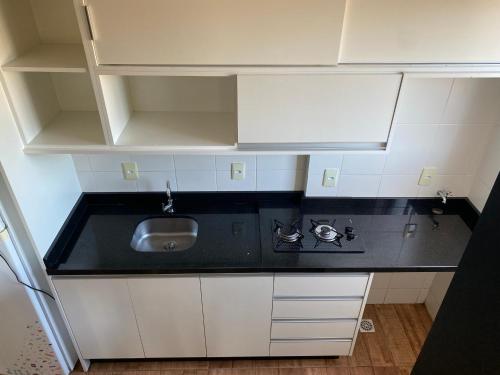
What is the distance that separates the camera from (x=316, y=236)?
77.0 inches

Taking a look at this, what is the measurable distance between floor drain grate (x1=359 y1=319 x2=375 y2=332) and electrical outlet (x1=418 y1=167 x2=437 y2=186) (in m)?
1.03

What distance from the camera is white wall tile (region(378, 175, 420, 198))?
6.95 ft

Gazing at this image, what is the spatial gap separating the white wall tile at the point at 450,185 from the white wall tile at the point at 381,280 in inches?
25.6

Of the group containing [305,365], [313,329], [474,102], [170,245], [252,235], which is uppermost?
[474,102]

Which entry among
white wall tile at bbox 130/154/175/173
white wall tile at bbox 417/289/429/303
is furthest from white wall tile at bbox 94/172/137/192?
white wall tile at bbox 417/289/429/303

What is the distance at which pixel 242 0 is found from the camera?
1.31 metres

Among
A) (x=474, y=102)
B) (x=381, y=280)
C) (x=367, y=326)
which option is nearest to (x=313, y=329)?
(x=367, y=326)

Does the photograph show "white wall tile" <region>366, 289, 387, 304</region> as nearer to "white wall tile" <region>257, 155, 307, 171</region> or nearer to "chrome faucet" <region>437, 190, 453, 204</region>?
"chrome faucet" <region>437, 190, 453, 204</region>

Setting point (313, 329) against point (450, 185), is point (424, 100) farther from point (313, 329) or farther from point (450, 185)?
point (313, 329)

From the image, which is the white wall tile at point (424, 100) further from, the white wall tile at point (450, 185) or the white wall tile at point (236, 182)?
the white wall tile at point (236, 182)

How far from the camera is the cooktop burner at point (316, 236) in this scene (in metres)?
1.88

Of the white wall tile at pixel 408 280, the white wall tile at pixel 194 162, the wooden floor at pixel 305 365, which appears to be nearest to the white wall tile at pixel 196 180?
the white wall tile at pixel 194 162

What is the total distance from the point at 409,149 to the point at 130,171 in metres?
1.54

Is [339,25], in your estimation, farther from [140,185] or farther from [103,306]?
[103,306]
